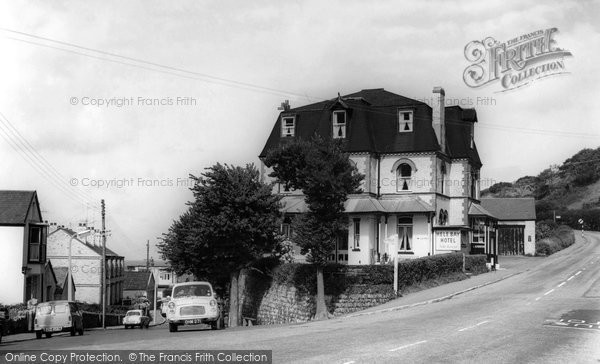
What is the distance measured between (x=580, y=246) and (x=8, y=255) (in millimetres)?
58851

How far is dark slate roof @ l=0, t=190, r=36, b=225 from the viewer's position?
166 ft

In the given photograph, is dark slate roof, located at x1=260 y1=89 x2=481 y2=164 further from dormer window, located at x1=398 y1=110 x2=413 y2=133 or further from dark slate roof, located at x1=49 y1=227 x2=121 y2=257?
dark slate roof, located at x1=49 y1=227 x2=121 y2=257

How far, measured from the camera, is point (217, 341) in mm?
20969

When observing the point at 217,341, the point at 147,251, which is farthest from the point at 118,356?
the point at 147,251

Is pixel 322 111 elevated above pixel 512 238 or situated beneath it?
elevated above

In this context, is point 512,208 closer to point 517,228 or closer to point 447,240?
point 517,228

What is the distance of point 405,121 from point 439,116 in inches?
102

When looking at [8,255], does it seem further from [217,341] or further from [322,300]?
[217,341]

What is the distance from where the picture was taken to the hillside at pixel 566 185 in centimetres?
15250

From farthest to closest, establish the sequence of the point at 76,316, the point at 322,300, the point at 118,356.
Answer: the point at 322,300
the point at 76,316
the point at 118,356

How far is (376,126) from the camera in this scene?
56500mm

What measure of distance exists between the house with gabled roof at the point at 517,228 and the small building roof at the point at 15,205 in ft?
152

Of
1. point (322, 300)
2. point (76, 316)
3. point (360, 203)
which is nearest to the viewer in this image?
point (76, 316)

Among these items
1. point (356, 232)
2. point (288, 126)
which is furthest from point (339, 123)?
point (356, 232)
